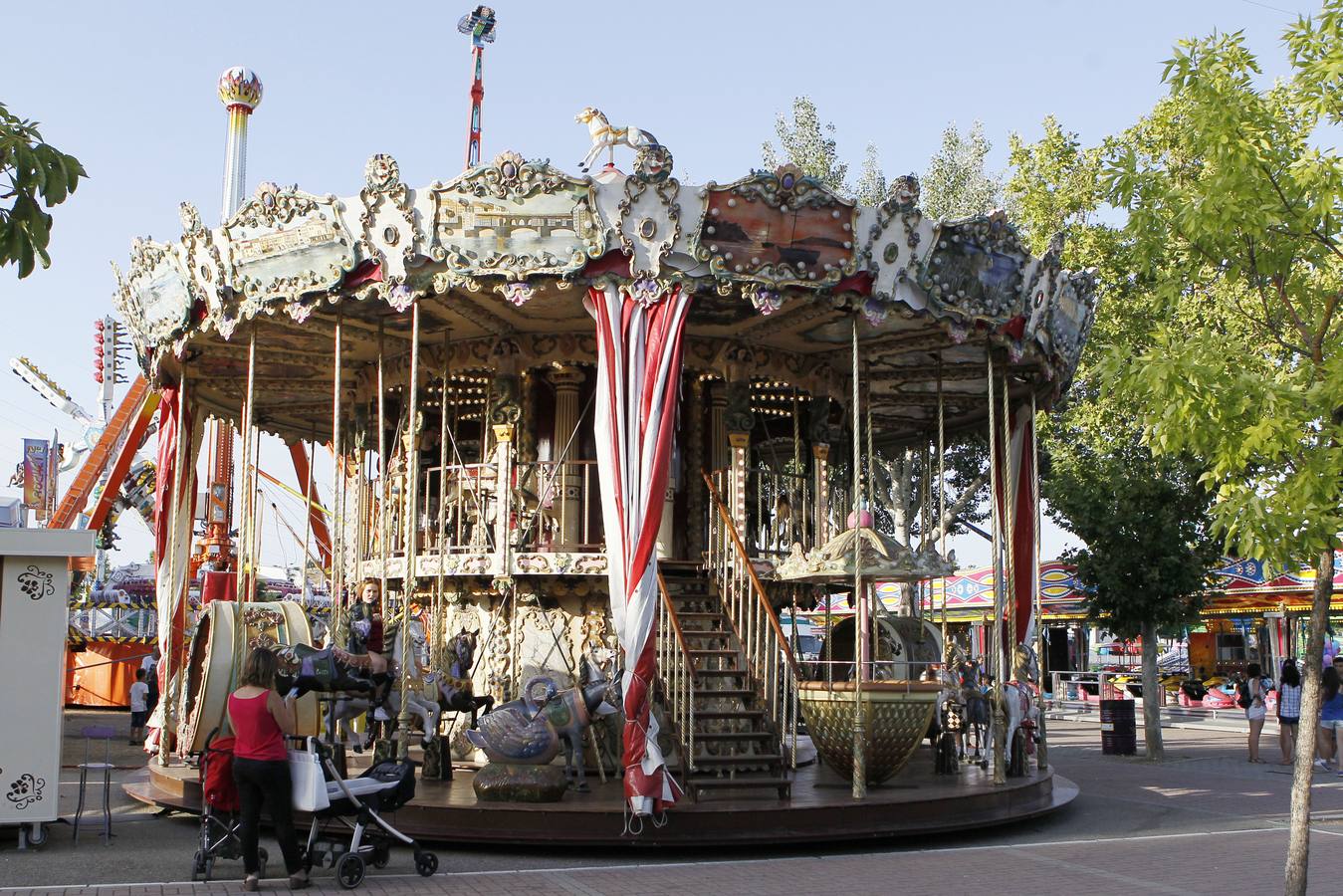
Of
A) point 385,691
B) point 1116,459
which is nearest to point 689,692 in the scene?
point 385,691

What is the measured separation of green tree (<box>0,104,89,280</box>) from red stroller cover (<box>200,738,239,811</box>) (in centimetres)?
420

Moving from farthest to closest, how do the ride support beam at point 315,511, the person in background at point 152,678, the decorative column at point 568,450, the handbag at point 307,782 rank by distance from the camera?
the person in background at point 152,678
the ride support beam at point 315,511
the decorative column at point 568,450
the handbag at point 307,782

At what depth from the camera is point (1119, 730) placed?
832 inches

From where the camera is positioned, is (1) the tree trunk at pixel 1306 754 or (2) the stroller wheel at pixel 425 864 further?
(2) the stroller wheel at pixel 425 864

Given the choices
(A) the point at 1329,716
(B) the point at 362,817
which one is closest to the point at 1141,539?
(A) the point at 1329,716

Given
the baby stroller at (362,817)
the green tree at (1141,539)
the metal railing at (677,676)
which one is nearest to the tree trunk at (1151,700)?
the green tree at (1141,539)

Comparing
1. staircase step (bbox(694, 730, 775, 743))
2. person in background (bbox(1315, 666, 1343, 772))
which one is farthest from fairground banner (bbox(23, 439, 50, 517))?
person in background (bbox(1315, 666, 1343, 772))

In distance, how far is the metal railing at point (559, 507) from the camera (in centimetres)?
1483

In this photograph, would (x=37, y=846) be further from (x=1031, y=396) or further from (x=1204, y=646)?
(x=1204, y=646)

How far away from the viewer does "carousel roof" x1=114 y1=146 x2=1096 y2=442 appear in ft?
38.1

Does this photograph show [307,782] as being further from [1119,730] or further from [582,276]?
[1119,730]

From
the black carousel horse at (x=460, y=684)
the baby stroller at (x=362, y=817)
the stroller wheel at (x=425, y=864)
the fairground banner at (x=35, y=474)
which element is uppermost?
the fairground banner at (x=35, y=474)

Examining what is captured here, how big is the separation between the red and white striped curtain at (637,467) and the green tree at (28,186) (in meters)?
6.06

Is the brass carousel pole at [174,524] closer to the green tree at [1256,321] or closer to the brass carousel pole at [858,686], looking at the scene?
the brass carousel pole at [858,686]
